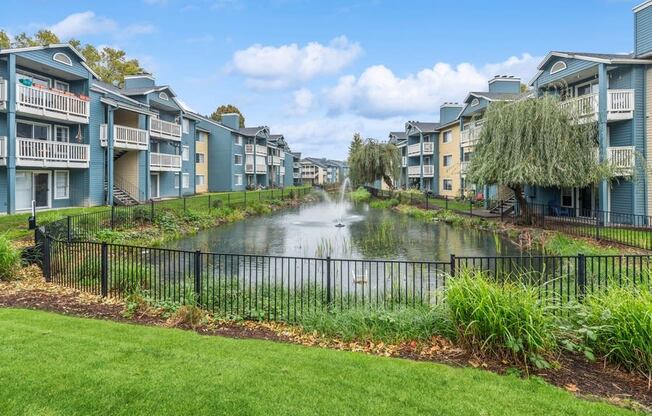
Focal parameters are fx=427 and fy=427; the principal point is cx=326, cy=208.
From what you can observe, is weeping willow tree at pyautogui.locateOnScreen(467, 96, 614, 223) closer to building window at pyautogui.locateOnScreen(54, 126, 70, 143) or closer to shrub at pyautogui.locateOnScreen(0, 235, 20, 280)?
shrub at pyautogui.locateOnScreen(0, 235, 20, 280)

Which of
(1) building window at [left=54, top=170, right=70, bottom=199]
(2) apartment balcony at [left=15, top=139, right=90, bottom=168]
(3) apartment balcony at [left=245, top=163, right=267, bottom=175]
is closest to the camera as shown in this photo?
(2) apartment balcony at [left=15, top=139, right=90, bottom=168]

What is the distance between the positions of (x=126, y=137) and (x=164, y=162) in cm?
610

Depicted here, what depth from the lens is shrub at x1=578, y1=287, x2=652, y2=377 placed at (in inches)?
199

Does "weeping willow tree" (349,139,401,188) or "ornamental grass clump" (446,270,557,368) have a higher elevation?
"weeping willow tree" (349,139,401,188)

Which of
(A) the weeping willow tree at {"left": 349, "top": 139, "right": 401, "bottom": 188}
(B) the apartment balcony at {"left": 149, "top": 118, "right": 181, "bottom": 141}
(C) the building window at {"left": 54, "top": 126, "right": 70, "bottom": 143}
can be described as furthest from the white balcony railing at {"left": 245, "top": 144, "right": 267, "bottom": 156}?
(C) the building window at {"left": 54, "top": 126, "right": 70, "bottom": 143}

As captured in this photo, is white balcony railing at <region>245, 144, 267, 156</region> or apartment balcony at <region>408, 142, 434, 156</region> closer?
apartment balcony at <region>408, 142, 434, 156</region>

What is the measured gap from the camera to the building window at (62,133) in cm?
2534

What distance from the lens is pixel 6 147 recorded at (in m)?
20.6

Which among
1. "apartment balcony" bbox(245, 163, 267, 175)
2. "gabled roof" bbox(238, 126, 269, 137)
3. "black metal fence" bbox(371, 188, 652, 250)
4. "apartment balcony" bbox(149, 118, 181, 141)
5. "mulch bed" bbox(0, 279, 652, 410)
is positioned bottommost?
"mulch bed" bbox(0, 279, 652, 410)

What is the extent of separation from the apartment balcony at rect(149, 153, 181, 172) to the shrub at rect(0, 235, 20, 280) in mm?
23556

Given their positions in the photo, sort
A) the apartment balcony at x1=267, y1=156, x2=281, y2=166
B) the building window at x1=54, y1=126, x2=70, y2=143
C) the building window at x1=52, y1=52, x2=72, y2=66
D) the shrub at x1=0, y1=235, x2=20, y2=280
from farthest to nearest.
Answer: the apartment balcony at x1=267, y1=156, x2=281, y2=166 → the building window at x1=54, y1=126, x2=70, y2=143 → the building window at x1=52, y1=52, x2=72, y2=66 → the shrub at x1=0, y1=235, x2=20, y2=280

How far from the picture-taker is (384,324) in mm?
6719

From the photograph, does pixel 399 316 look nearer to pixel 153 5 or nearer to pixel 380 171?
pixel 153 5

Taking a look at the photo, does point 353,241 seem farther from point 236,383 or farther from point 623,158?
point 236,383
